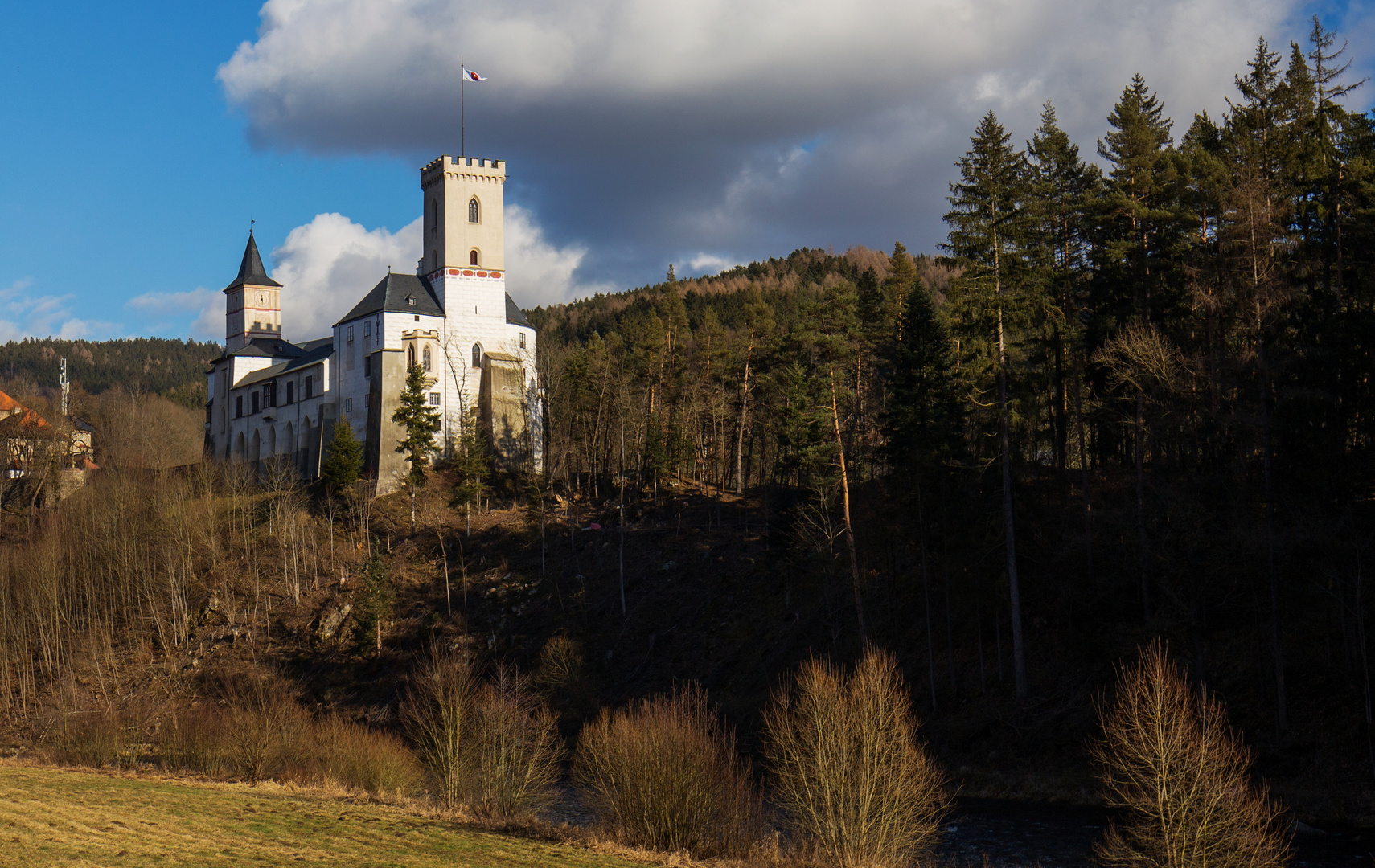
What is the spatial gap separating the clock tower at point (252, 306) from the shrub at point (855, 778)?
87.6 metres

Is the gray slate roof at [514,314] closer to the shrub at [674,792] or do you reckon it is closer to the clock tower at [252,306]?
the clock tower at [252,306]

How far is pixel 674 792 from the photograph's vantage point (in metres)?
22.4

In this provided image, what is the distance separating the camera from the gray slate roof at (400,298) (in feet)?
239

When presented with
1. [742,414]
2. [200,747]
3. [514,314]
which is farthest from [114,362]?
[200,747]

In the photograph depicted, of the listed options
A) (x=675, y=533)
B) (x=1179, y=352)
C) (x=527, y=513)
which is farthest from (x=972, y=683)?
(x=527, y=513)

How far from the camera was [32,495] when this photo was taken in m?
68.4

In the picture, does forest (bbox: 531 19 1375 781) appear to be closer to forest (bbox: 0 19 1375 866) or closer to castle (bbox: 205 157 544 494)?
forest (bbox: 0 19 1375 866)

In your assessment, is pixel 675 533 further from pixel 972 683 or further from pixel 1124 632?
pixel 1124 632

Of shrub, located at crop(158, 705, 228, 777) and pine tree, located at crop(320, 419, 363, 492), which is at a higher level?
pine tree, located at crop(320, 419, 363, 492)

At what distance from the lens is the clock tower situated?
99.4 meters

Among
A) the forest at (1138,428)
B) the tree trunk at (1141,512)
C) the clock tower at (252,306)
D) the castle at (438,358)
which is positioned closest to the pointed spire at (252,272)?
the clock tower at (252,306)

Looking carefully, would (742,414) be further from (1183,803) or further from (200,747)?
(1183,803)

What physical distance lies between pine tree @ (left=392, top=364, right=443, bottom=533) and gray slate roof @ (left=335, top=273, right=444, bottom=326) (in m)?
5.07

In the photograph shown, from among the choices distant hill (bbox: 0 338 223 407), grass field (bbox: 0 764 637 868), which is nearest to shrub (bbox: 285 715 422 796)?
grass field (bbox: 0 764 637 868)
